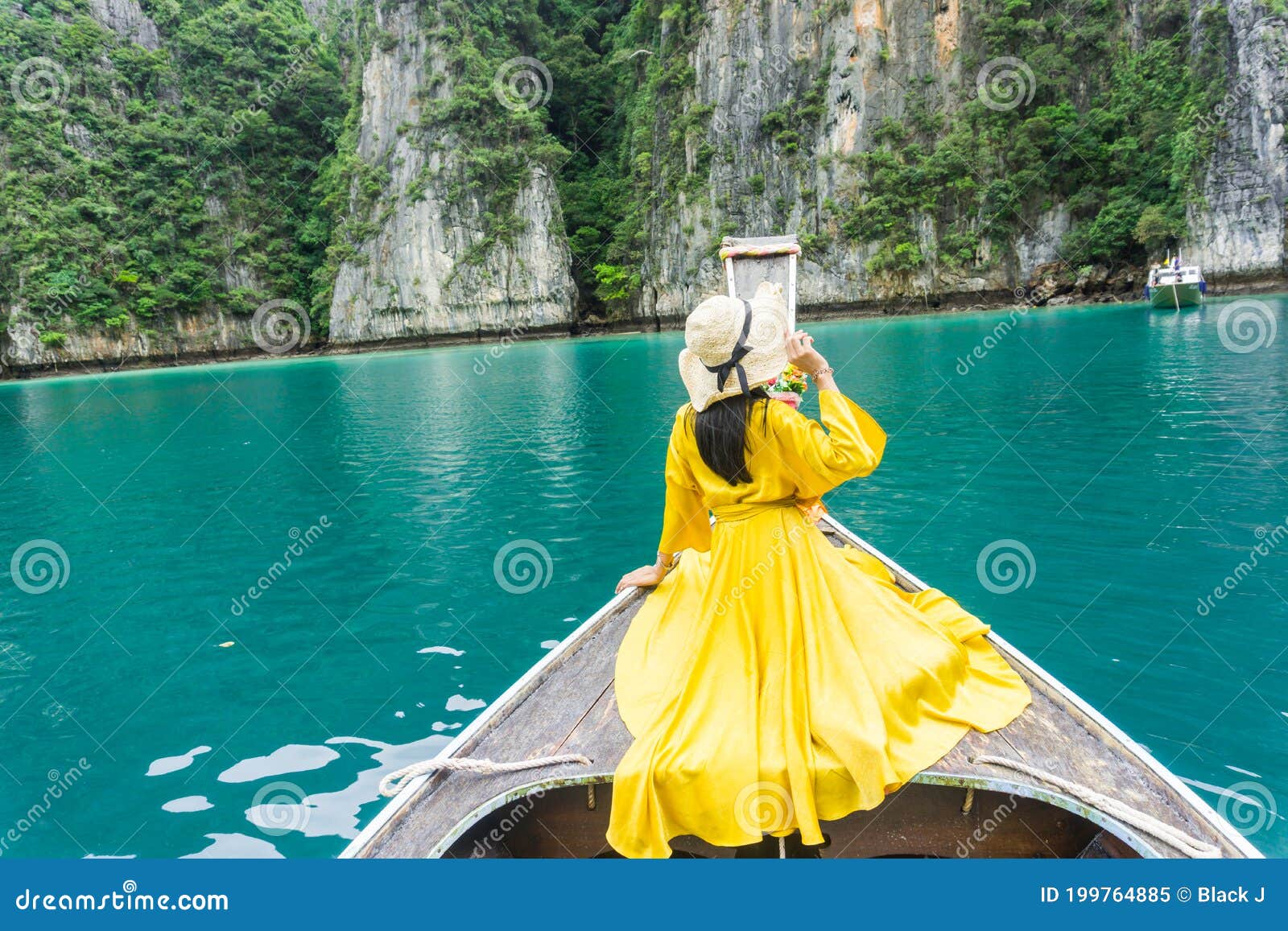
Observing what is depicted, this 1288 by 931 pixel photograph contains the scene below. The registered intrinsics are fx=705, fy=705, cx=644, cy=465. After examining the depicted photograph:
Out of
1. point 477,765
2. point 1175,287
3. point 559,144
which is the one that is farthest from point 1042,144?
point 477,765

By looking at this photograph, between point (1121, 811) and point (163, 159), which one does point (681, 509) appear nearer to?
point (1121, 811)

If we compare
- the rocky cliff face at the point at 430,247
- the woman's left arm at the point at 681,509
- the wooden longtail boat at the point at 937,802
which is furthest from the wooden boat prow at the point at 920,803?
the rocky cliff face at the point at 430,247

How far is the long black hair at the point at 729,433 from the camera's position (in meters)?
2.50

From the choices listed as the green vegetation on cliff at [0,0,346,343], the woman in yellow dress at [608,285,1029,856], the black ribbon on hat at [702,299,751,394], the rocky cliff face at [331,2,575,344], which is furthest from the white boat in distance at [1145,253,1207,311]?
the green vegetation on cliff at [0,0,346,343]

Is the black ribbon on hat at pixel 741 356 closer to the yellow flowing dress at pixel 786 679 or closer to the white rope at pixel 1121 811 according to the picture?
the yellow flowing dress at pixel 786 679

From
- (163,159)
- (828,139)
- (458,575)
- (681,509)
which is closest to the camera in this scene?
(681,509)

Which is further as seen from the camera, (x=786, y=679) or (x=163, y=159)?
(x=163, y=159)

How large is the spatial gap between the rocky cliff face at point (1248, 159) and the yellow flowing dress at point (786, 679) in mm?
39351

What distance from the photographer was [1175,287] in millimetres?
28812

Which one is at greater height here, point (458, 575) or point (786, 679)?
point (786, 679)

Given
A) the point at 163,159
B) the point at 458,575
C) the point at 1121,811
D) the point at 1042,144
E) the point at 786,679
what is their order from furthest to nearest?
the point at 163,159
the point at 1042,144
the point at 458,575
the point at 786,679
the point at 1121,811

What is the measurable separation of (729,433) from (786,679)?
0.86m

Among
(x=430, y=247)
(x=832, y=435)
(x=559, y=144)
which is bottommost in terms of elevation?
(x=832, y=435)

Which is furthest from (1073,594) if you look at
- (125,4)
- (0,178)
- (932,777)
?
(125,4)
